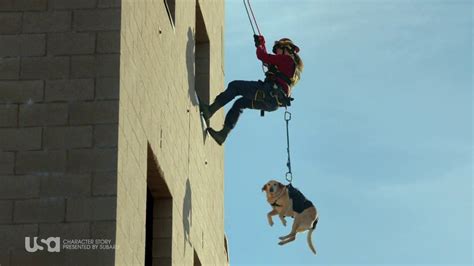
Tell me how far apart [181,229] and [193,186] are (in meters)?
1.64

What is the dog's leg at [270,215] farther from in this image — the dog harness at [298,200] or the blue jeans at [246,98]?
the blue jeans at [246,98]

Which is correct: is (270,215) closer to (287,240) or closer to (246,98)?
(287,240)

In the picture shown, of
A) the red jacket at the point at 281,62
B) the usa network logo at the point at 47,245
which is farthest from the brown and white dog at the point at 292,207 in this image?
the usa network logo at the point at 47,245

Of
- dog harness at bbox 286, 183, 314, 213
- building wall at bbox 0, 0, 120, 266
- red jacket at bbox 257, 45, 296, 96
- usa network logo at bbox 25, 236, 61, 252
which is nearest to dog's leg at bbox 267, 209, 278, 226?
dog harness at bbox 286, 183, 314, 213

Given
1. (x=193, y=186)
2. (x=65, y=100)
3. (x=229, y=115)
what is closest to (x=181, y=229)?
(x=193, y=186)

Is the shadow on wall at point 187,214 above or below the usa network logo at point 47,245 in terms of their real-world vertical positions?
above

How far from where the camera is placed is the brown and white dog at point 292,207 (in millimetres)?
21828

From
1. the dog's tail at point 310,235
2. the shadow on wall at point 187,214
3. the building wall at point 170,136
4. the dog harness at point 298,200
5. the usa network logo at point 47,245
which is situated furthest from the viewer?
the dog harness at point 298,200

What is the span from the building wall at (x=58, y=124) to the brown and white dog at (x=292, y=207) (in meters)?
5.97

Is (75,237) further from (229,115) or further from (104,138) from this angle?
(229,115)

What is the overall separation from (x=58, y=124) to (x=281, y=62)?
22.7 ft

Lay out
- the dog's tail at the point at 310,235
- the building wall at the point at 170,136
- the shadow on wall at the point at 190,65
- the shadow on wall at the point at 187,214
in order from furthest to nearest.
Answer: the shadow on wall at the point at 190,65 → the dog's tail at the point at 310,235 → the shadow on wall at the point at 187,214 → the building wall at the point at 170,136

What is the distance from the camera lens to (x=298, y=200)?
22.1 m

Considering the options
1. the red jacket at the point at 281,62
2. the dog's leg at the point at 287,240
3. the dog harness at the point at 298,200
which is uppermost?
the red jacket at the point at 281,62
